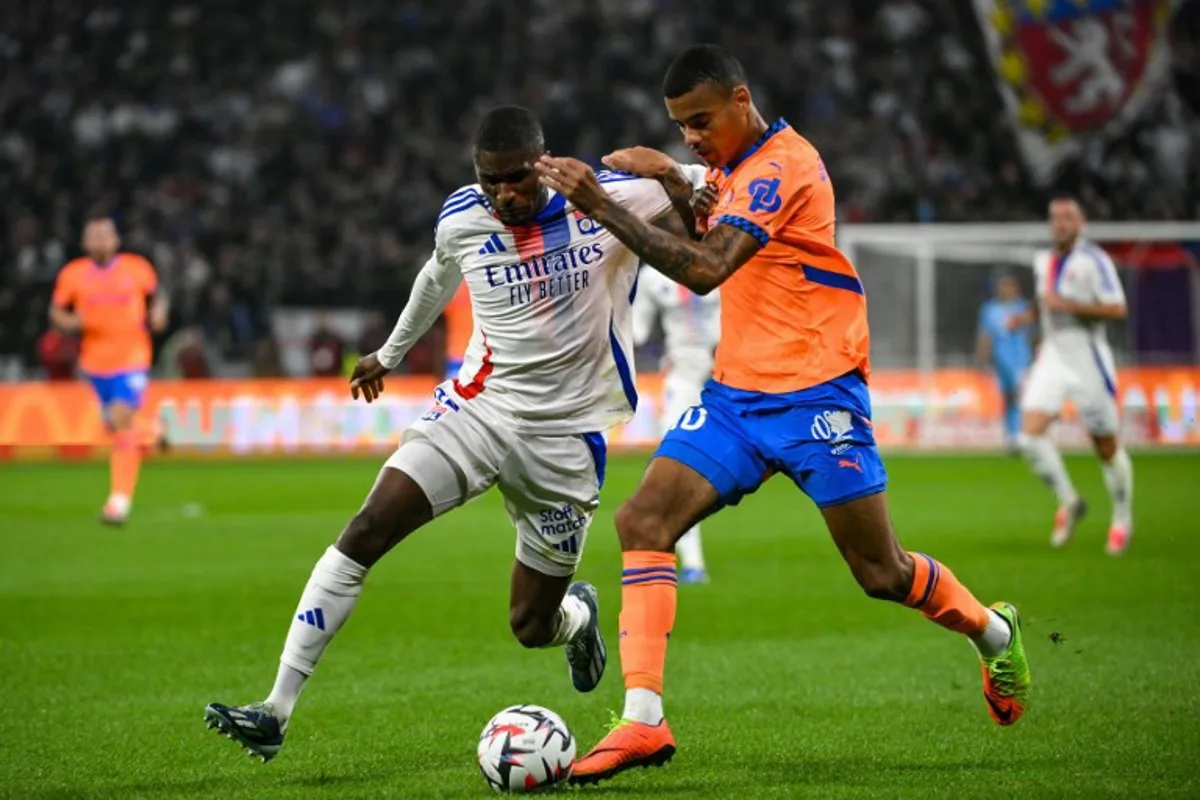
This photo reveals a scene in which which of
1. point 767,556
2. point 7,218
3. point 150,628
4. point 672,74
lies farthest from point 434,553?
point 7,218

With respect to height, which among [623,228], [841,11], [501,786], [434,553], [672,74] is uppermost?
[841,11]

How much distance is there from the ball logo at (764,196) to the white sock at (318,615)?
1.79m

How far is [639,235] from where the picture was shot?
5.46 metres

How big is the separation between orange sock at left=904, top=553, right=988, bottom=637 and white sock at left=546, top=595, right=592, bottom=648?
58.2 inches

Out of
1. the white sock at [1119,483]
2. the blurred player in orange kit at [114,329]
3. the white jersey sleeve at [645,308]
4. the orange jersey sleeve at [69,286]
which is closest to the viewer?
the white jersey sleeve at [645,308]

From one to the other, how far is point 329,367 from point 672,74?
62.8ft

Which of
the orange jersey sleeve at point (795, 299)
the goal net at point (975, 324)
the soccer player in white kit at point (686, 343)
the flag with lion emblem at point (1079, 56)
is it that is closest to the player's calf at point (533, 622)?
the orange jersey sleeve at point (795, 299)

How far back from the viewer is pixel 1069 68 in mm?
25328

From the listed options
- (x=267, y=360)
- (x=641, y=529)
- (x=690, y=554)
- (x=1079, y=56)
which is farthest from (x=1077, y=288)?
(x=267, y=360)

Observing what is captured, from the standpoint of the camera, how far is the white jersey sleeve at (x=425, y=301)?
6621mm

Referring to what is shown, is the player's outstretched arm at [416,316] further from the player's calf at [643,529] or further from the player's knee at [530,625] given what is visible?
the player's calf at [643,529]

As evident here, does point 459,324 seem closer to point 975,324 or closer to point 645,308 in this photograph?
point 975,324

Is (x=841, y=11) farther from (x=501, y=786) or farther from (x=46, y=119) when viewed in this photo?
(x=501, y=786)

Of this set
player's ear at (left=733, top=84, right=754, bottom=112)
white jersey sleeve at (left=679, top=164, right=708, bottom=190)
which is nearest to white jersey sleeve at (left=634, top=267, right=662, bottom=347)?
white jersey sleeve at (left=679, top=164, right=708, bottom=190)
